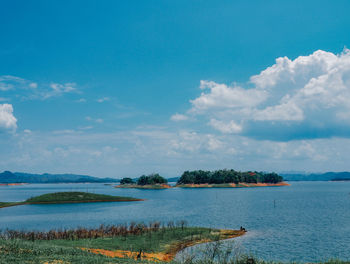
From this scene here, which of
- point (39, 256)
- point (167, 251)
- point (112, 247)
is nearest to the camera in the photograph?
point (39, 256)

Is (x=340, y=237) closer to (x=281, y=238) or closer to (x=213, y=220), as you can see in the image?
(x=281, y=238)

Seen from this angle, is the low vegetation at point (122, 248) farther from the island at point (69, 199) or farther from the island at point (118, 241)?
the island at point (69, 199)

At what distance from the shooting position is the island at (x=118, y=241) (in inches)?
1345

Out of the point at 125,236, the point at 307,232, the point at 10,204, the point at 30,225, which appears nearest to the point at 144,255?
the point at 125,236

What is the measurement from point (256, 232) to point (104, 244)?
103 ft

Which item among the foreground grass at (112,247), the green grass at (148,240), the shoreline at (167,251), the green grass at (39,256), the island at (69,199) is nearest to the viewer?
the green grass at (39,256)

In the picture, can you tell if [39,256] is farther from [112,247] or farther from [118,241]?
[118,241]

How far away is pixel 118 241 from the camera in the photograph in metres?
49.2

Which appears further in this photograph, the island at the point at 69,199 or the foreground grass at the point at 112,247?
the island at the point at 69,199

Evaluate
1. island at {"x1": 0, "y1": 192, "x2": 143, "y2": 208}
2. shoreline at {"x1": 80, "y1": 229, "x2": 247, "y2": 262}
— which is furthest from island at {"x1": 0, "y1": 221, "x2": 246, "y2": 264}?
island at {"x1": 0, "y1": 192, "x2": 143, "y2": 208}

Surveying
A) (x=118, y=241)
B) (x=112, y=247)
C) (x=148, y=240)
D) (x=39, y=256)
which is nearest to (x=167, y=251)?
(x=148, y=240)

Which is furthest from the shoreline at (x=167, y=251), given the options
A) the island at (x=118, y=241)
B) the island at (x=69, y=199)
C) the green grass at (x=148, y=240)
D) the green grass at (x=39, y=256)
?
the island at (x=69, y=199)

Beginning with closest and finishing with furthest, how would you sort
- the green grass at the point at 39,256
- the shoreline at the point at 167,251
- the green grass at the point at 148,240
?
the green grass at the point at 39,256 < the shoreline at the point at 167,251 < the green grass at the point at 148,240

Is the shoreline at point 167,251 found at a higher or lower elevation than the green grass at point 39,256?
lower
